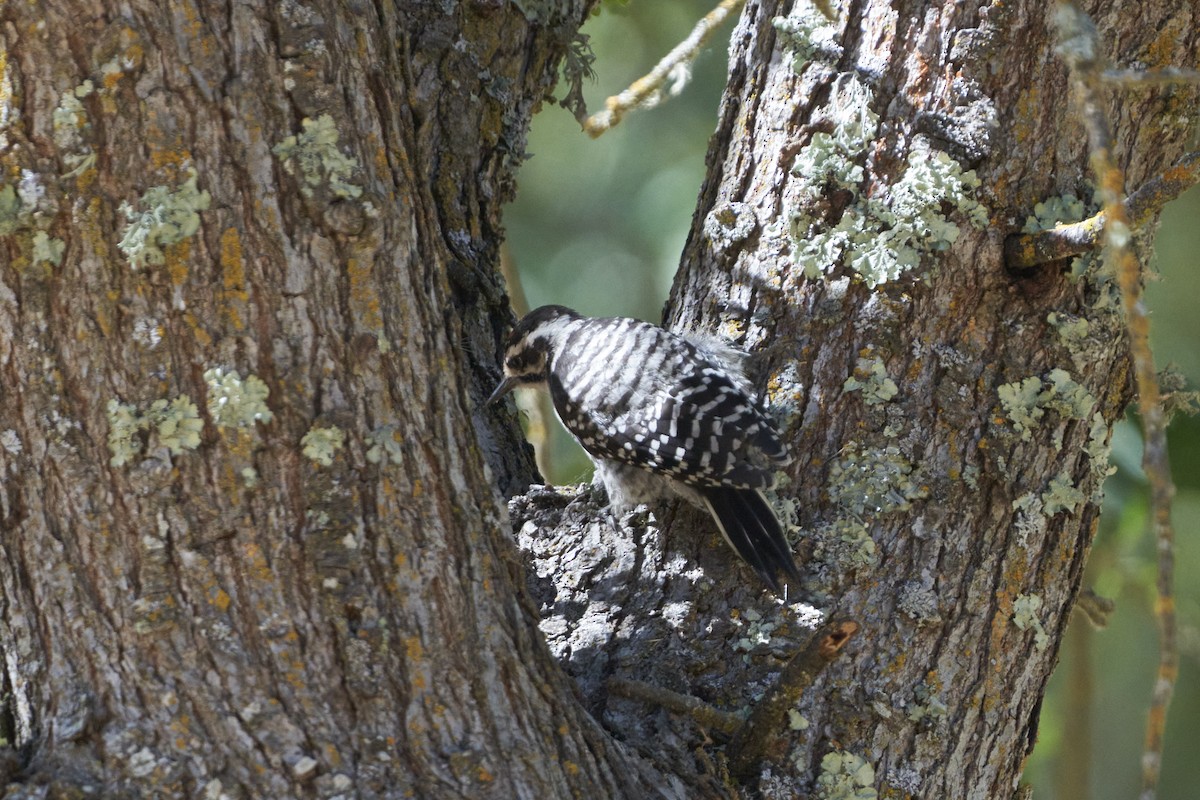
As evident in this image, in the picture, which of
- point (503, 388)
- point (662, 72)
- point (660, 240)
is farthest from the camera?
point (660, 240)

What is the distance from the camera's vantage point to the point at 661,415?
10.4 ft

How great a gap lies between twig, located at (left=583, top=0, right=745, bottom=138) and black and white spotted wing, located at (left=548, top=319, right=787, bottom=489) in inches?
22.9

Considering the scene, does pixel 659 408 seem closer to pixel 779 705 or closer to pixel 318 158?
pixel 779 705

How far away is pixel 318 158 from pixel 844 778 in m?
1.47

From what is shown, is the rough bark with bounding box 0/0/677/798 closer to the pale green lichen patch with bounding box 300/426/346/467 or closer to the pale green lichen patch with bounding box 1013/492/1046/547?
the pale green lichen patch with bounding box 300/426/346/467

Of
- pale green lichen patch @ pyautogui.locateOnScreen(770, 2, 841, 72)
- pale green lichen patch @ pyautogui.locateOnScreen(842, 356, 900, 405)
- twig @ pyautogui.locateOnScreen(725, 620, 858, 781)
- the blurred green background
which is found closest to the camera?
twig @ pyautogui.locateOnScreen(725, 620, 858, 781)

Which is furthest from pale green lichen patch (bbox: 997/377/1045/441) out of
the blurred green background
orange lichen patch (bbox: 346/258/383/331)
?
the blurred green background

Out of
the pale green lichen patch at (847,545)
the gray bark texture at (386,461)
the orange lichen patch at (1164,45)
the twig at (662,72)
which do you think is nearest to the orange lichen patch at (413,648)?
the gray bark texture at (386,461)

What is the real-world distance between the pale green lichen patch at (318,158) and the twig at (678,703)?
1.09m

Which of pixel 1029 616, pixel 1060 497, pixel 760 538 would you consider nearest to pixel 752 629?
pixel 760 538

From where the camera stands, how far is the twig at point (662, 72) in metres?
3.12

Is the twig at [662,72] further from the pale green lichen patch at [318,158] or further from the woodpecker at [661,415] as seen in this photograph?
the pale green lichen patch at [318,158]

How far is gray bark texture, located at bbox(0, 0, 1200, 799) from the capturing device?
1.72 meters

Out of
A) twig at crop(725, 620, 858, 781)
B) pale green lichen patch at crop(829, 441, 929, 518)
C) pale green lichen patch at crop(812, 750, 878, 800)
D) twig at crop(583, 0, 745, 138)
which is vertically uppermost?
twig at crop(583, 0, 745, 138)
